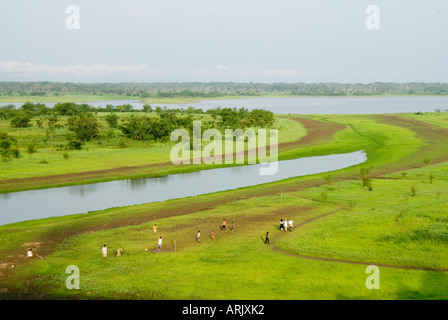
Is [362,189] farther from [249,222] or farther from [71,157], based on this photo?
[71,157]

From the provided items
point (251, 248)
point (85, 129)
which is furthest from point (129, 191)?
point (85, 129)

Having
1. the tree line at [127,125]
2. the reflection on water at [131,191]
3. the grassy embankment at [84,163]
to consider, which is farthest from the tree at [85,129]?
the reflection on water at [131,191]

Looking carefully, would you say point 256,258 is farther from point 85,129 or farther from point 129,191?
point 85,129

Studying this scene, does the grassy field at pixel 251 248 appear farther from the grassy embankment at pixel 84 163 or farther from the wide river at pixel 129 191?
the grassy embankment at pixel 84 163

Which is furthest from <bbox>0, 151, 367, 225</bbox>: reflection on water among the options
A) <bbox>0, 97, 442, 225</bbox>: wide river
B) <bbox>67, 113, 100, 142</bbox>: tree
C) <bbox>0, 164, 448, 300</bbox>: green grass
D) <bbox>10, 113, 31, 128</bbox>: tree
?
<bbox>10, 113, 31, 128</bbox>: tree

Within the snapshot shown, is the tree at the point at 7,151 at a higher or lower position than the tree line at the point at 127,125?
lower

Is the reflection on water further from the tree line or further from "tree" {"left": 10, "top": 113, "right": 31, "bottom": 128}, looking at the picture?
"tree" {"left": 10, "top": 113, "right": 31, "bottom": 128}
